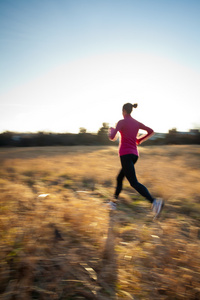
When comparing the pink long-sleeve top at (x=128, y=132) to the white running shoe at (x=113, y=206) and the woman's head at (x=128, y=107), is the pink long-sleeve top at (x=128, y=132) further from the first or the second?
the white running shoe at (x=113, y=206)

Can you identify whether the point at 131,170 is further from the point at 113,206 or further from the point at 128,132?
the point at 113,206

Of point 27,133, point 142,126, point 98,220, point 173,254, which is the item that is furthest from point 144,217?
point 27,133

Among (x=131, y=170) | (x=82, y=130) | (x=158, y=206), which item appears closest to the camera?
(x=158, y=206)

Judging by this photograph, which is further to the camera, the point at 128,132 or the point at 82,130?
the point at 82,130

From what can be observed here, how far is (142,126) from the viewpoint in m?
3.21

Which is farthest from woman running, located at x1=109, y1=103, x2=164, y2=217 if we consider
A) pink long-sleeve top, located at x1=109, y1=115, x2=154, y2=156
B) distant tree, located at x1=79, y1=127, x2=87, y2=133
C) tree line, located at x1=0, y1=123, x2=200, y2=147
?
distant tree, located at x1=79, y1=127, x2=87, y2=133

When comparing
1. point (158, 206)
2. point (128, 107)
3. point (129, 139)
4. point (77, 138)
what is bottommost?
point (158, 206)

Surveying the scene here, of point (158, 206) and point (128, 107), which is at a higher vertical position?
point (128, 107)

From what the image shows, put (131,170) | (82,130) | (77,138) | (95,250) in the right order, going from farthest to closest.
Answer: (82,130), (77,138), (131,170), (95,250)

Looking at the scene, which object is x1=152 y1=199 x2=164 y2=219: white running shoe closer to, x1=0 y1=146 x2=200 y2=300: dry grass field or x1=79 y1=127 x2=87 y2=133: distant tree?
x1=0 y1=146 x2=200 y2=300: dry grass field

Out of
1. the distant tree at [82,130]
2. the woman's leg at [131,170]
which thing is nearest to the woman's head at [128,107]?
the woman's leg at [131,170]

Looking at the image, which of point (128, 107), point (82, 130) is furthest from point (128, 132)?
point (82, 130)

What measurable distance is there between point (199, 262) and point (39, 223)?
201 centimetres

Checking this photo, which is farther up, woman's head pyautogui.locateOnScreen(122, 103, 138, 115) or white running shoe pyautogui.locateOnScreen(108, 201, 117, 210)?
woman's head pyautogui.locateOnScreen(122, 103, 138, 115)
